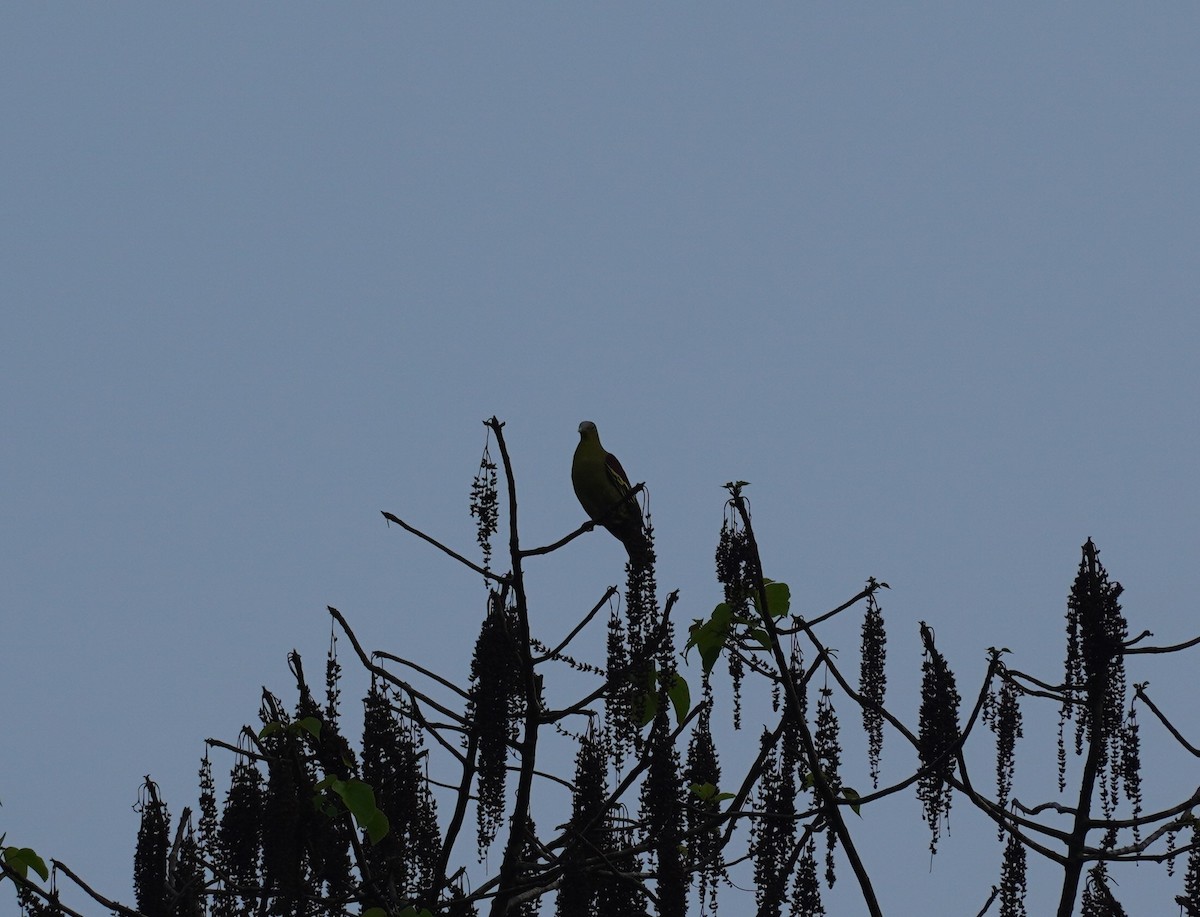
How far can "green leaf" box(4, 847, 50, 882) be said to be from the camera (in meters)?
5.54

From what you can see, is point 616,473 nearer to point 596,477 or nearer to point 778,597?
point 596,477

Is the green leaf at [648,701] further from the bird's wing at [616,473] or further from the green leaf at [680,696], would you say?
the bird's wing at [616,473]

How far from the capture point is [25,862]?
5.57m

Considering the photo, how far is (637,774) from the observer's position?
538 cm

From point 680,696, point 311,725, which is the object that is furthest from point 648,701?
point 311,725

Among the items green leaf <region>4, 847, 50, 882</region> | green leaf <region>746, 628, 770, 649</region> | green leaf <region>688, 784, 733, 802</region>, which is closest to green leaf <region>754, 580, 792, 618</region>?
green leaf <region>746, 628, 770, 649</region>

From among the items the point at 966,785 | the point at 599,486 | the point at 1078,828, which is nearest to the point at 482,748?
the point at 966,785

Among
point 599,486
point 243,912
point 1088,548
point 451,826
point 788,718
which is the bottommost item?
point 243,912

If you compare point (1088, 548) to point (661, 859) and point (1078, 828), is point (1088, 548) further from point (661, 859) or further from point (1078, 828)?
point (661, 859)

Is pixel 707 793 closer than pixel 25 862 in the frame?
No

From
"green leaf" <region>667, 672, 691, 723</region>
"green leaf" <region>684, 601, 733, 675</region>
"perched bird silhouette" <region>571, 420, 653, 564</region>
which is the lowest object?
"green leaf" <region>667, 672, 691, 723</region>

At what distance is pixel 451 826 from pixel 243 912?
0.83 metres

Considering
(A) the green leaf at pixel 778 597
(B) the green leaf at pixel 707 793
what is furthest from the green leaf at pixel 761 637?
(B) the green leaf at pixel 707 793

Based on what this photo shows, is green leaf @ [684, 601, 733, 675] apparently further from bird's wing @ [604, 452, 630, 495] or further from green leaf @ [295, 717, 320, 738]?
bird's wing @ [604, 452, 630, 495]
